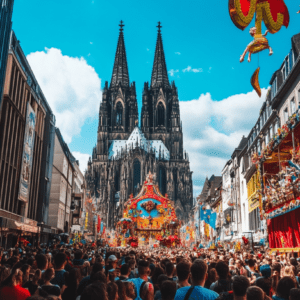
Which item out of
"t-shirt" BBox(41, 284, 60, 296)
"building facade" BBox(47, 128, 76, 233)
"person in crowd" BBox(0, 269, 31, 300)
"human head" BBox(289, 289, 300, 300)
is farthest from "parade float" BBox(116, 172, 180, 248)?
"human head" BBox(289, 289, 300, 300)

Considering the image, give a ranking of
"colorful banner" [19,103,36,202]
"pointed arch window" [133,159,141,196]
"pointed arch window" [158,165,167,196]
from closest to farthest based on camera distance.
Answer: "colorful banner" [19,103,36,202]
"pointed arch window" [133,159,141,196]
"pointed arch window" [158,165,167,196]

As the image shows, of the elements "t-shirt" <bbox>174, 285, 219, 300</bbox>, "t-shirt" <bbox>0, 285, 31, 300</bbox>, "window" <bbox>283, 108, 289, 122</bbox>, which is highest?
"window" <bbox>283, 108, 289, 122</bbox>

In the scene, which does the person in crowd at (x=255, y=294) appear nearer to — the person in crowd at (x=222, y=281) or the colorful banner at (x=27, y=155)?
the person in crowd at (x=222, y=281)

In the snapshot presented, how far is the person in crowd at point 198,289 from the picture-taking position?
4375 mm

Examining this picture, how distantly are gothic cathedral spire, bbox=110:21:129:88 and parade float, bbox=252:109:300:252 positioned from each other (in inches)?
3405

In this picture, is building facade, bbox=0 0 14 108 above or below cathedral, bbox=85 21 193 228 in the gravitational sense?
below

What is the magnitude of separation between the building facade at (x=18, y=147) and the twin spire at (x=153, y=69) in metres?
74.7

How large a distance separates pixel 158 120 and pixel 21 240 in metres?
A: 79.2

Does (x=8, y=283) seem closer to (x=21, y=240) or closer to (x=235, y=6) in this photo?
(x=235, y=6)

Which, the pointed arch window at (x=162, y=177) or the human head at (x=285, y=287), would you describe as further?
the pointed arch window at (x=162, y=177)

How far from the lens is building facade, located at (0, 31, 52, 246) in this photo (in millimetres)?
23844

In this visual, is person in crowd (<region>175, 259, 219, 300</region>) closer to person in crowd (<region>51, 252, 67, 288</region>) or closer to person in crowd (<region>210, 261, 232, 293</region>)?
person in crowd (<region>210, 261, 232, 293</region>)

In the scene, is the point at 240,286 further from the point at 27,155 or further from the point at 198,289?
the point at 27,155

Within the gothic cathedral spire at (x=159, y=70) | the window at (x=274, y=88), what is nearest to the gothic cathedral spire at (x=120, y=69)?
the gothic cathedral spire at (x=159, y=70)
